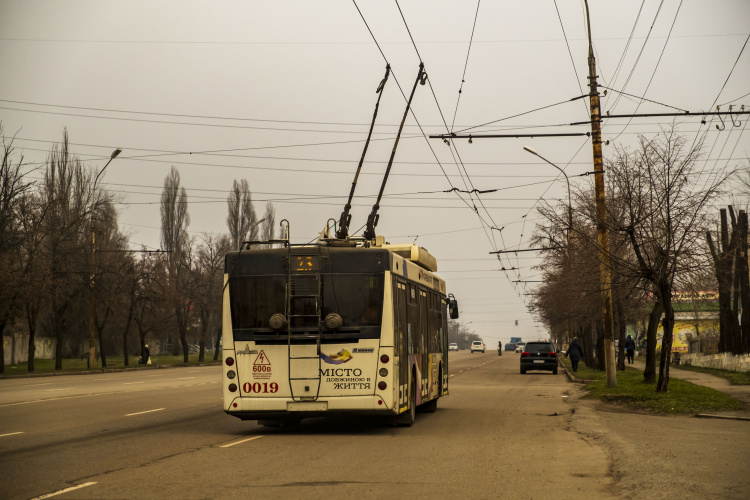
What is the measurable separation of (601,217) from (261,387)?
12484mm

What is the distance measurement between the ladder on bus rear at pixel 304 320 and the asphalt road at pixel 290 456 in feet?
2.93

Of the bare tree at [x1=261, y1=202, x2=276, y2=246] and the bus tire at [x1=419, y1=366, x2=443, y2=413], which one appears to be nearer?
the bus tire at [x1=419, y1=366, x2=443, y2=413]

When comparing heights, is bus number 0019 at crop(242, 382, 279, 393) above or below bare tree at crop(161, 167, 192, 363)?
below

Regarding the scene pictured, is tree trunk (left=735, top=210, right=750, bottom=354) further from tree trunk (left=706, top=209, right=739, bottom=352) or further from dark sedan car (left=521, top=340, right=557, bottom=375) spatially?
Result: dark sedan car (left=521, top=340, right=557, bottom=375)

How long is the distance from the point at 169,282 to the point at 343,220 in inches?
2112

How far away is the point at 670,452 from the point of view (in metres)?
11.8

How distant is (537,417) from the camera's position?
18.7 m

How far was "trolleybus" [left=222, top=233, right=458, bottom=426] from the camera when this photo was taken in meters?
14.2

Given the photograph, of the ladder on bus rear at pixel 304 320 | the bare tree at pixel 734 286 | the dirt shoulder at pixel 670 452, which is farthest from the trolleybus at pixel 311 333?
the bare tree at pixel 734 286

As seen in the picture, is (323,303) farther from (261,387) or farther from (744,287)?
(744,287)

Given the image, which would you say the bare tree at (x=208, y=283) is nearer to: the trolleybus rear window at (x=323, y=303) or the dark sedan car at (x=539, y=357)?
the dark sedan car at (x=539, y=357)

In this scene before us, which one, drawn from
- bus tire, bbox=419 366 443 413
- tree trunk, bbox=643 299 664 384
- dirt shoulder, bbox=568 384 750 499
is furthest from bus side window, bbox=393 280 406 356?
tree trunk, bbox=643 299 664 384

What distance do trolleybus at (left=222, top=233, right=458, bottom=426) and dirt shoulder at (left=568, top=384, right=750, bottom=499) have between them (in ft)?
11.9

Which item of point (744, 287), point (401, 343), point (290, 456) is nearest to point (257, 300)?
point (401, 343)
